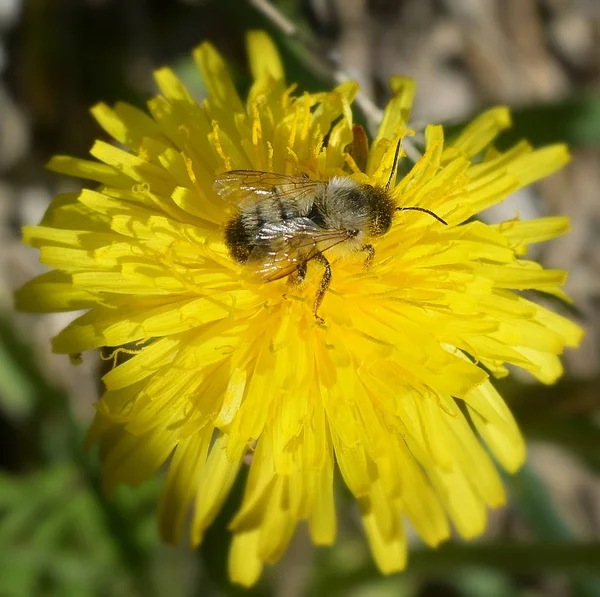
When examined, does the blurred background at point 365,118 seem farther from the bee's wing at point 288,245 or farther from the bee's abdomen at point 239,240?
the bee's abdomen at point 239,240

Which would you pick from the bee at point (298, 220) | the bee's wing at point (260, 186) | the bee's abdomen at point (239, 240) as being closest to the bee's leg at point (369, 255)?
the bee at point (298, 220)

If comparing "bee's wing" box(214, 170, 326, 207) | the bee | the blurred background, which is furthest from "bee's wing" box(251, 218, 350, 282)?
the blurred background

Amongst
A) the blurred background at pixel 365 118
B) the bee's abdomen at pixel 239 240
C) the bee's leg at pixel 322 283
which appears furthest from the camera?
the blurred background at pixel 365 118

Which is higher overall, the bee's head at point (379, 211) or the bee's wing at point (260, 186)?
the bee's wing at point (260, 186)

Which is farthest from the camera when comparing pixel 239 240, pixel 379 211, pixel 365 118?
pixel 365 118

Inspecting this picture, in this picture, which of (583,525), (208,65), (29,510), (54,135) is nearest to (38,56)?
(54,135)

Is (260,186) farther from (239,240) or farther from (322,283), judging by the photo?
(322,283)

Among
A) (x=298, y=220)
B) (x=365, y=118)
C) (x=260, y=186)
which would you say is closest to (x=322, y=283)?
(x=298, y=220)
